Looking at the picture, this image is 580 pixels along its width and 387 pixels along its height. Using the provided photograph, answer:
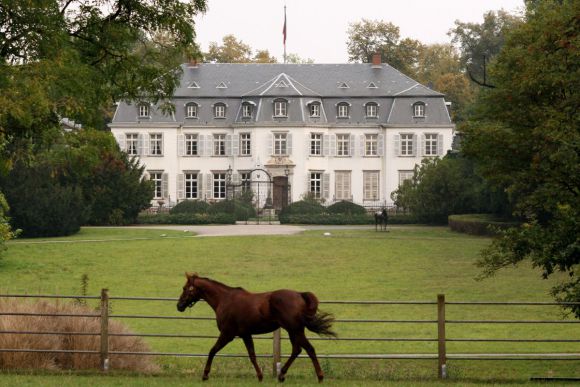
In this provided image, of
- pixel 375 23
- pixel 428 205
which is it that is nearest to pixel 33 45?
pixel 428 205

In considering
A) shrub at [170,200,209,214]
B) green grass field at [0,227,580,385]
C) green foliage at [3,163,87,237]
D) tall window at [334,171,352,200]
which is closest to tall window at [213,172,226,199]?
tall window at [334,171,352,200]

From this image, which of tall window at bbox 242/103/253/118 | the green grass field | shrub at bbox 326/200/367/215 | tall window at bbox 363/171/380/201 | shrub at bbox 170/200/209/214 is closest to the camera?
the green grass field

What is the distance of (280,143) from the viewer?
73812mm

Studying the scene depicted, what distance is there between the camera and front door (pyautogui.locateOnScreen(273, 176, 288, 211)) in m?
73.2

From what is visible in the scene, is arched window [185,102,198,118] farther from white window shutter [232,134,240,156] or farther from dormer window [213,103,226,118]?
white window shutter [232,134,240,156]

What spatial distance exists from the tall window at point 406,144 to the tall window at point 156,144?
14.5 metres

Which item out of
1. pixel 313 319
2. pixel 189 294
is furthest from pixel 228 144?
pixel 313 319

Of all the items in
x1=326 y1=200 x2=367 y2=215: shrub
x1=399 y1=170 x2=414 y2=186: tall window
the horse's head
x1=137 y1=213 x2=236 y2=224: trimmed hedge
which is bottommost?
the horse's head

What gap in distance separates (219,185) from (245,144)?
303cm

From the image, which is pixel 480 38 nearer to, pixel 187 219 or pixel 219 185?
pixel 219 185

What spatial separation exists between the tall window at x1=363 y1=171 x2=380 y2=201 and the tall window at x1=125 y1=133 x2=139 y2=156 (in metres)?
13.8

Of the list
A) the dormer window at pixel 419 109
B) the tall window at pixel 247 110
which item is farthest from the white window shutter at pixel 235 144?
the dormer window at pixel 419 109

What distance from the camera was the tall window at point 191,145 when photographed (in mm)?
75562

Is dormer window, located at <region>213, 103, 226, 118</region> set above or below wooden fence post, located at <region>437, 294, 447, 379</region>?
above
